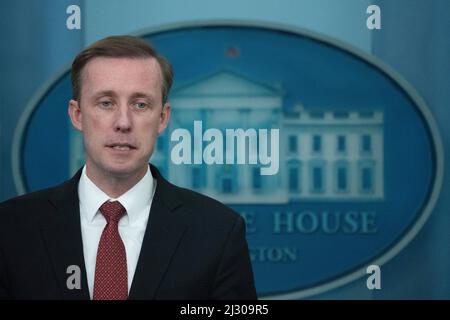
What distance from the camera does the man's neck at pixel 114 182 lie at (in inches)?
73.8

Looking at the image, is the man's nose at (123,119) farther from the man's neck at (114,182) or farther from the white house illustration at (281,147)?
the white house illustration at (281,147)

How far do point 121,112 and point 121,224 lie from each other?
28 cm

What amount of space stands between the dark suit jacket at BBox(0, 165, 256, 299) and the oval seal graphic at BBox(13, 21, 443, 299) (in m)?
0.66

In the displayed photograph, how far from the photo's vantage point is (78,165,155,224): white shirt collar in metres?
1.88

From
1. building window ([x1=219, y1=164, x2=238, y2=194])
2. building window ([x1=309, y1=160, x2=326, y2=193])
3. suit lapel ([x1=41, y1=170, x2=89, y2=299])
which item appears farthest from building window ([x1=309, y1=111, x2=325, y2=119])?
suit lapel ([x1=41, y1=170, x2=89, y2=299])

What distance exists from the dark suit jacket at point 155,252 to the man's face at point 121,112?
0.11 metres

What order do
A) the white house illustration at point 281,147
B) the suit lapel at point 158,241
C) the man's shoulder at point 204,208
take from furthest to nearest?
the white house illustration at point 281,147, the man's shoulder at point 204,208, the suit lapel at point 158,241

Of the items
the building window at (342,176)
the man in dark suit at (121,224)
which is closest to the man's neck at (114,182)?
the man in dark suit at (121,224)

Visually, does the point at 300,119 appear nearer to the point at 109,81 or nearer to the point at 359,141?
the point at 359,141

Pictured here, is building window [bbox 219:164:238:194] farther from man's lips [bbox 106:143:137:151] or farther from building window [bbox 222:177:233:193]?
man's lips [bbox 106:143:137:151]

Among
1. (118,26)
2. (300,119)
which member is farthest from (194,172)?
(118,26)

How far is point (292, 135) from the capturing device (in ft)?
8.43

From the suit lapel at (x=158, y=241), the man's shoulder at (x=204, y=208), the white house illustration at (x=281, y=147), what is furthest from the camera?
the white house illustration at (x=281, y=147)

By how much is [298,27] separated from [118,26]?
63cm
